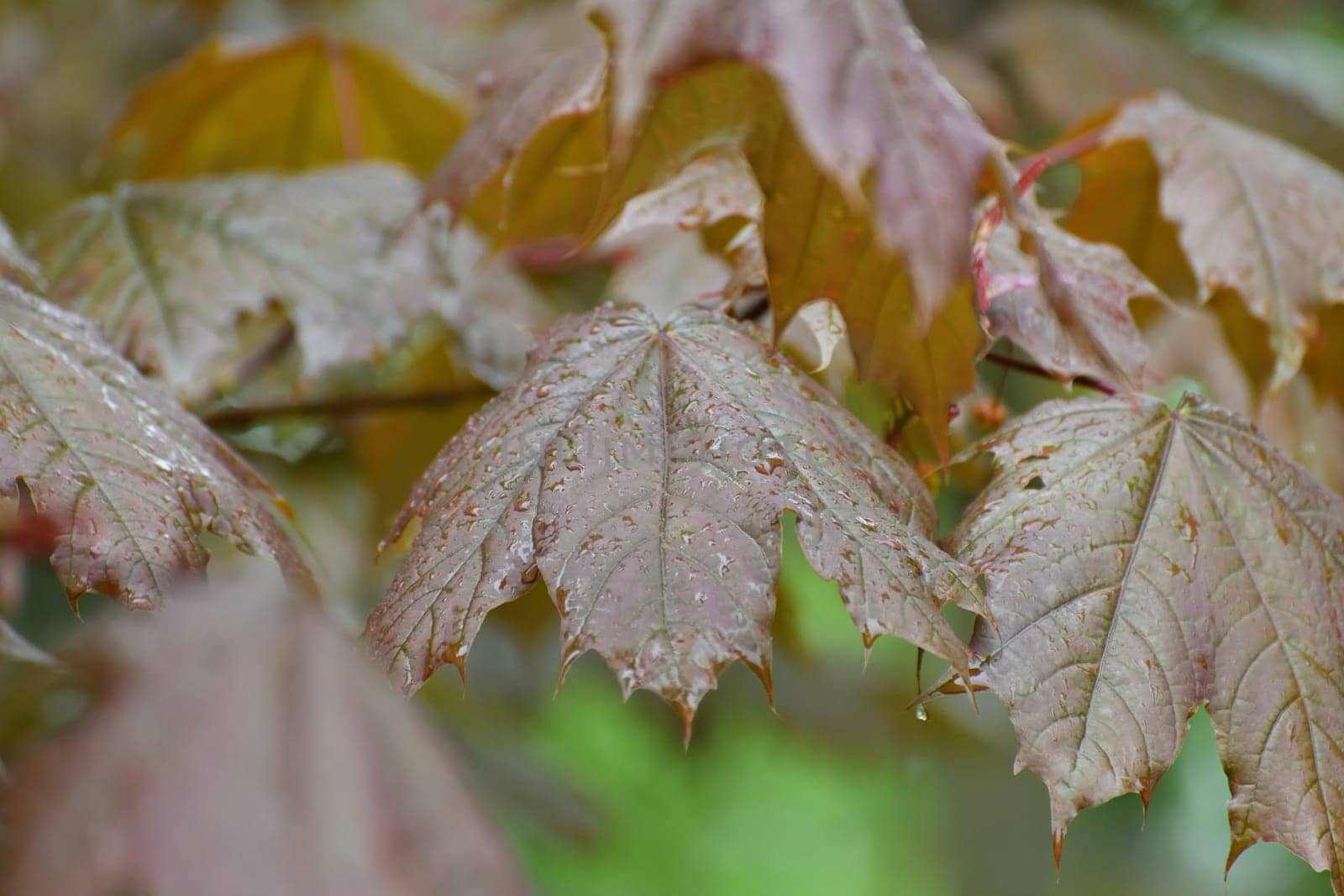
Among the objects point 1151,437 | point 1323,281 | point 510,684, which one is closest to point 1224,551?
point 1151,437

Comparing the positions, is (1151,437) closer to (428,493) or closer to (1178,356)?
(428,493)

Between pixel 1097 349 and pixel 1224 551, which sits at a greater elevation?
pixel 1097 349

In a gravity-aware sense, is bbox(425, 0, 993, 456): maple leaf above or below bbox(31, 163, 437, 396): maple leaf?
above

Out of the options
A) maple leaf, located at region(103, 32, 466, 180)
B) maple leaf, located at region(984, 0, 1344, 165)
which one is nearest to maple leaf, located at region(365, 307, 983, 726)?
maple leaf, located at region(103, 32, 466, 180)

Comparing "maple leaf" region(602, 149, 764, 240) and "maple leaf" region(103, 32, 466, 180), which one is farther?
"maple leaf" region(103, 32, 466, 180)

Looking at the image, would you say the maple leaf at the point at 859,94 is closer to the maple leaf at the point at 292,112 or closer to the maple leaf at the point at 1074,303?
the maple leaf at the point at 1074,303

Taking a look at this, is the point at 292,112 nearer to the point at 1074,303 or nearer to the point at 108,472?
the point at 108,472

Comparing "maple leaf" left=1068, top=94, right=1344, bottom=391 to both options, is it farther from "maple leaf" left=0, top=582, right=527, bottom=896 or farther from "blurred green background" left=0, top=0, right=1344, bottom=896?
"maple leaf" left=0, top=582, right=527, bottom=896
